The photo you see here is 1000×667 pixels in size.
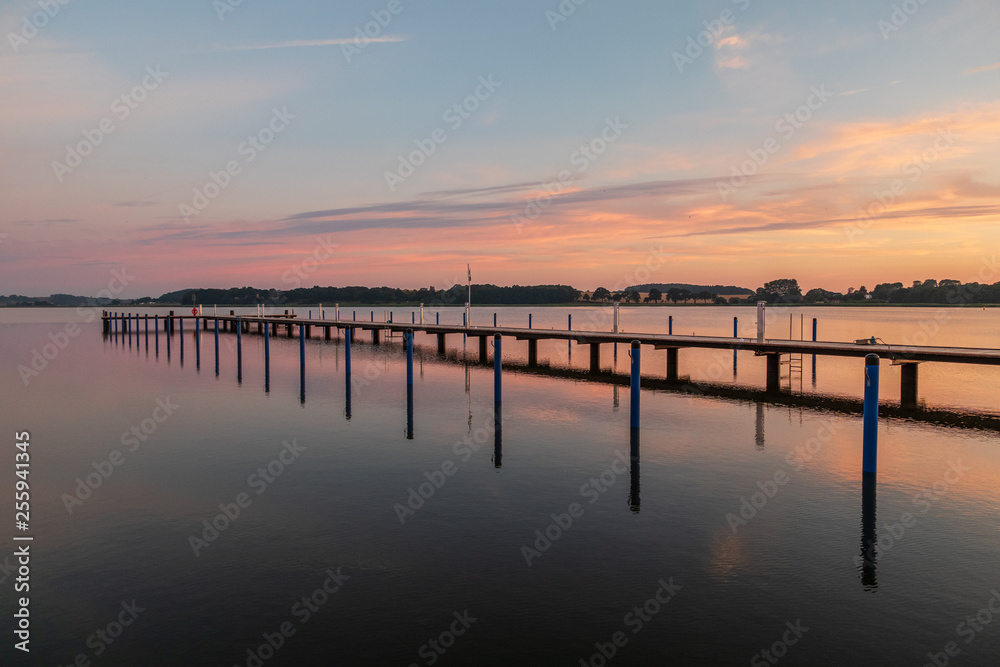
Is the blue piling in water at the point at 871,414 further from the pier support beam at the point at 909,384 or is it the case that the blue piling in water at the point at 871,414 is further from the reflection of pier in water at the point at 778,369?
the pier support beam at the point at 909,384

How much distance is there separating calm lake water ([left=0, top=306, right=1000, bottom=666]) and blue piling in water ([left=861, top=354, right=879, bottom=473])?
616 mm

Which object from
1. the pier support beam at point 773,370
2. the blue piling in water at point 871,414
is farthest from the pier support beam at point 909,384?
the blue piling in water at point 871,414

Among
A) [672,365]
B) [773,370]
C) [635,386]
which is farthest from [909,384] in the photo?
[635,386]

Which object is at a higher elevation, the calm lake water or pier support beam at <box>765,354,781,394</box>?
pier support beam at <box>765,354,781,394</box>

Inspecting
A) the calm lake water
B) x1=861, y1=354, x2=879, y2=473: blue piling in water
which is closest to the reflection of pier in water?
the calm lake water

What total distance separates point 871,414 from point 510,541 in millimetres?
8314

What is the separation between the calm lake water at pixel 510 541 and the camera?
28.9 feet

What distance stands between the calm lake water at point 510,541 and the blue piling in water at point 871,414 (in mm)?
616

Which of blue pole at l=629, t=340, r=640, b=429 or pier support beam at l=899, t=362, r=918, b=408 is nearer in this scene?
blue pole at l=629, t=340, r=640, b=429

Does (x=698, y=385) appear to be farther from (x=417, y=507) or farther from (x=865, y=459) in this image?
(x=417, y=507)

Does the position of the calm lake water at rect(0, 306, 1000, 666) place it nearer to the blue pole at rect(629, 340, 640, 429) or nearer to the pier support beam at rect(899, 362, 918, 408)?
the blue pole at rect(629, 340, 640, 429)

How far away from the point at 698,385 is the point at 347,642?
88.6 ft

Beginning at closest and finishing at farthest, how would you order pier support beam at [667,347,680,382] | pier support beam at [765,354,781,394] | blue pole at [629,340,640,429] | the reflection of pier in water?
blue pole at [629,340,640,429] → the reflection of pier in water → pier support beam at [765,354,781,394] → pier support beam at [667,347,680,382]

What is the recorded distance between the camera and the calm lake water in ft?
28.9
